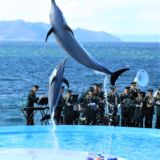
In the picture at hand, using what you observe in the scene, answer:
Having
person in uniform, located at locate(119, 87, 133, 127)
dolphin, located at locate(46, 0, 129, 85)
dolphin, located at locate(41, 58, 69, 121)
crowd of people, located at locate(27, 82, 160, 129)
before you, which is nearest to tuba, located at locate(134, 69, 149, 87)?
crowd of people, located at locate(27, 82, 160, 129)

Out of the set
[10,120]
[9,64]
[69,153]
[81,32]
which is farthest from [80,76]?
[81,32]

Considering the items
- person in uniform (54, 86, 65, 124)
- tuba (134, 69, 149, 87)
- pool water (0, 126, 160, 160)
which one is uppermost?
tuba (134, 69, 149, 87)

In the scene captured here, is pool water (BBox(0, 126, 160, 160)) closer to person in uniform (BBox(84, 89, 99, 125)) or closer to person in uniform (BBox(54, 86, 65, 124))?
person in uniform (BBox(54, 86, 65, 124))

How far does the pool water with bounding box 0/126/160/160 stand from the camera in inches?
586

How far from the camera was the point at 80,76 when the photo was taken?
72.4 m

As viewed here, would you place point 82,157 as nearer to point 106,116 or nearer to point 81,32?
point 106,116

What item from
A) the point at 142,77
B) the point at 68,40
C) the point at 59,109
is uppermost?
the point at 68,40

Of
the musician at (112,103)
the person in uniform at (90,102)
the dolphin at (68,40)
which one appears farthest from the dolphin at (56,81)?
the person in uniform at (90,102)

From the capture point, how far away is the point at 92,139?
1678 centimetres

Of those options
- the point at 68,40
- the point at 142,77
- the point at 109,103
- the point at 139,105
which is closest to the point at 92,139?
the point at 109,103

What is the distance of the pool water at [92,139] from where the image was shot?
1488cm

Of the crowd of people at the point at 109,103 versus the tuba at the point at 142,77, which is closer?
the crowd of people at the point at 109,103

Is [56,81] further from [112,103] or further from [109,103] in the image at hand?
[112,103]

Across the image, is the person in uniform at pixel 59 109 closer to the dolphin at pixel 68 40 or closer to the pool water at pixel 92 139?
the pool water at pixel 92 139
